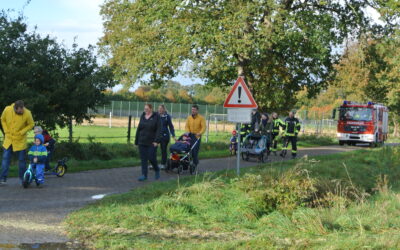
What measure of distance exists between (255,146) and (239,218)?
11286mm

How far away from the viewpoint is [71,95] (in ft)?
54.8

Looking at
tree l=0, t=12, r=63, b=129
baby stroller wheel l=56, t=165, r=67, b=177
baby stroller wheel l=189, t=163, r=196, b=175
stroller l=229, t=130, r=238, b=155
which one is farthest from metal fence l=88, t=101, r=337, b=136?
baby stroller wheel l=56, t=165, r=67, b=177

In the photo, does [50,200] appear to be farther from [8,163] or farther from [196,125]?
[196,125]

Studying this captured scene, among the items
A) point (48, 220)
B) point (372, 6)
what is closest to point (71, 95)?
point (48, 220)

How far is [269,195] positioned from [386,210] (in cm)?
224

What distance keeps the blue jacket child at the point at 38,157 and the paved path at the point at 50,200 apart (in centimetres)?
29

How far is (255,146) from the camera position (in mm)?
19734

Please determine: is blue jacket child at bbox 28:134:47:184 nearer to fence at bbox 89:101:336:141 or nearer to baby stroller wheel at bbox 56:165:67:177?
baby stroller wheel at bbox 56:165:67:177

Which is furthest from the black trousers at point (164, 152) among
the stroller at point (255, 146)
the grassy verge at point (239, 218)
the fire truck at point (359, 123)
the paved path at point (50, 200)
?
the fire truck at point (359, 123)

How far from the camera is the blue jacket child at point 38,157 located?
36.9 ft

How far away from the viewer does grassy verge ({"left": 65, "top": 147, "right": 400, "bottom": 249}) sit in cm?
690

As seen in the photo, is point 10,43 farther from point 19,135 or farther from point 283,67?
point 283,67

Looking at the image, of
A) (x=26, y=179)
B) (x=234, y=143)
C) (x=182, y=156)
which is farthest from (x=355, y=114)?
(x=26, y=179)

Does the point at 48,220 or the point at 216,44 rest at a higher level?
the point at 216,44
